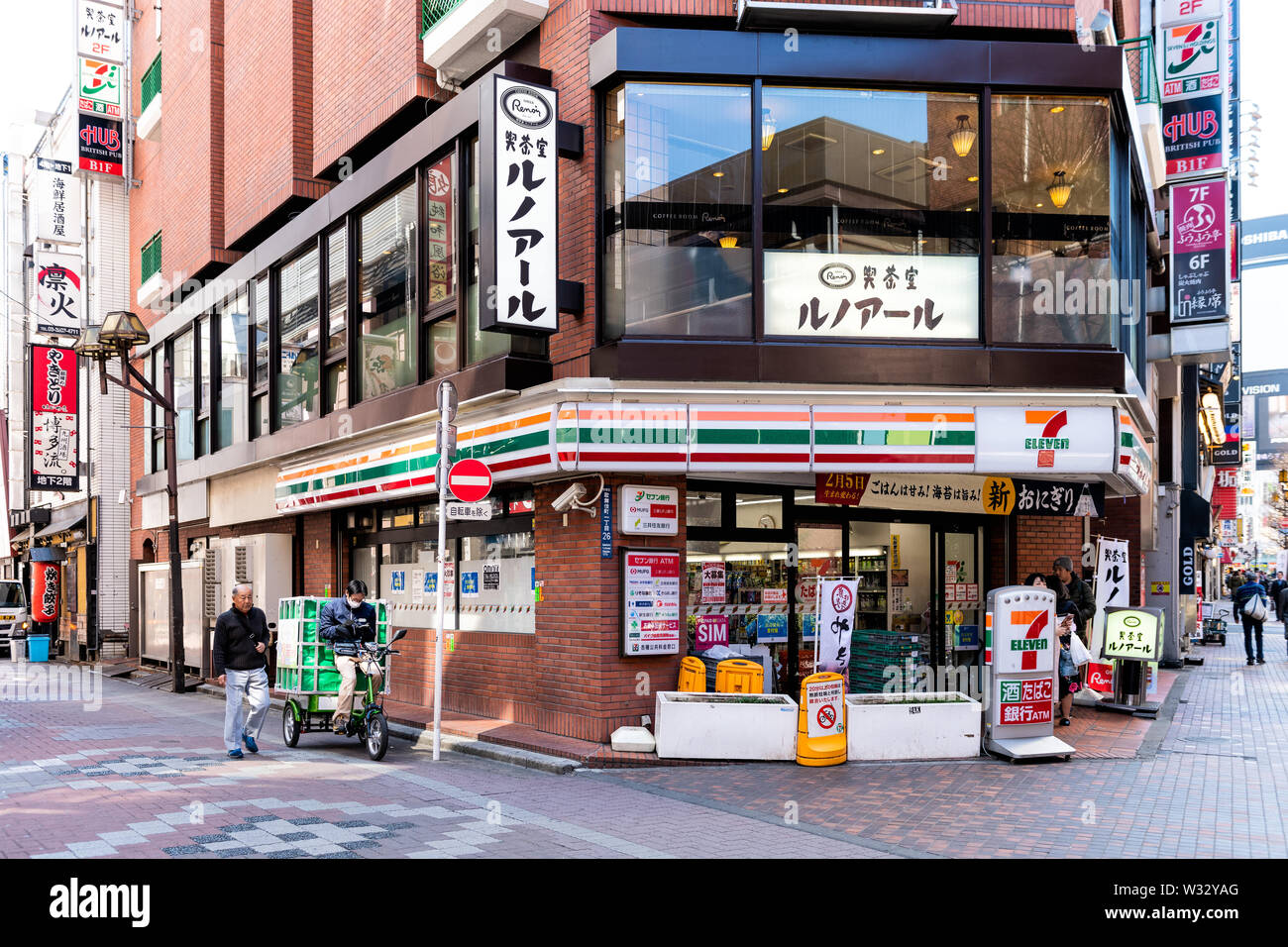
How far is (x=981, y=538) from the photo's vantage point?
1530cm

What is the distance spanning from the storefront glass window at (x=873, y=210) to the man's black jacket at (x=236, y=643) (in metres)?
7.08

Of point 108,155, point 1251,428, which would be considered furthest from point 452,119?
point 1251,428

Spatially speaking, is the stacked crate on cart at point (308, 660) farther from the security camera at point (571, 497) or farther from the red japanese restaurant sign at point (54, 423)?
the red japanese restaurant sign at point (54, 423)

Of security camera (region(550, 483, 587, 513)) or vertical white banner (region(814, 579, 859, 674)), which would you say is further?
vertical white banner (region(814, 579, 859, 674))

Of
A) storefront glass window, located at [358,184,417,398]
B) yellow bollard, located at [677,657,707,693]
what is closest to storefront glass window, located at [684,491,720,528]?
yellow bollard, located at [677,657,707,693]

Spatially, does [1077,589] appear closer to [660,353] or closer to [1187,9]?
[660,353]

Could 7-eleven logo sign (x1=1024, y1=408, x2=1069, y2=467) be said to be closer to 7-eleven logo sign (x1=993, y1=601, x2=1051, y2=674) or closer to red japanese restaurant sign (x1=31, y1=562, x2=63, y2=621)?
7-eleven logo sign (x1=993, y1=601, x2=1051, y2=674)

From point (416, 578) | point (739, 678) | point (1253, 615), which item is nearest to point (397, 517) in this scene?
point (416, 578)

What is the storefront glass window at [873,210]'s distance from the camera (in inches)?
460

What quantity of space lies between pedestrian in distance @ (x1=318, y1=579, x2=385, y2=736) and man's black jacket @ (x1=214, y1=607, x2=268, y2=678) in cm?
94

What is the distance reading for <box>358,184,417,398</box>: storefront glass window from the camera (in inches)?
598

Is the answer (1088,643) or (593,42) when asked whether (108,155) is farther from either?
(1088,643)

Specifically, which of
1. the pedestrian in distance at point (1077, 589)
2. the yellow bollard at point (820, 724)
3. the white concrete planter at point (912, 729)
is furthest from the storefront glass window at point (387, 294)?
the pedestrian in distance at point (1077, 589)

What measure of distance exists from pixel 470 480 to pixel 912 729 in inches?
203
